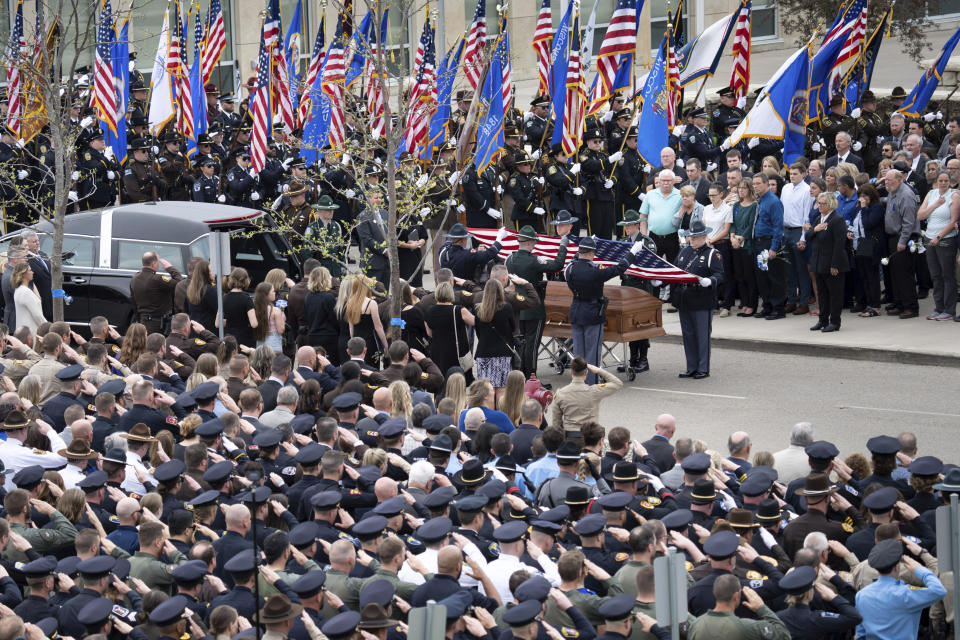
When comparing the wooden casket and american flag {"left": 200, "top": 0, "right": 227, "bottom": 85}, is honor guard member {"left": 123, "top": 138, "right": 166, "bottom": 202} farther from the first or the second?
the wooden casket

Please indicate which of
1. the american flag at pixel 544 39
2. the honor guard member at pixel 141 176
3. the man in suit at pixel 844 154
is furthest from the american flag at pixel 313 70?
the man in suit at pixel 844 154

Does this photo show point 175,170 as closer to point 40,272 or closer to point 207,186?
point 207,186

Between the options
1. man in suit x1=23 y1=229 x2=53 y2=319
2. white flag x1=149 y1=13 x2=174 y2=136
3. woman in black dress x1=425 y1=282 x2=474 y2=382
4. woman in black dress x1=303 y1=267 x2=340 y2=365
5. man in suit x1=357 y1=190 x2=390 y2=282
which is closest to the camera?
woman in black dress x1=425 y1=282 x2=474 y2=382

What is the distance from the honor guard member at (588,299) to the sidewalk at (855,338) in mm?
2950

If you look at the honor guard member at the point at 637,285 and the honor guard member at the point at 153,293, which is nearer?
the honor guard member at the point at 153,293

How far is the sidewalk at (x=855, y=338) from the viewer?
1683cm

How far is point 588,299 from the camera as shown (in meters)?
15.8

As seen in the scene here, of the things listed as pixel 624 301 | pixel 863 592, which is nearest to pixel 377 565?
pixel 863 592

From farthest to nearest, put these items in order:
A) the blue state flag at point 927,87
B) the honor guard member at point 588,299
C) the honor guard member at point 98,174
A: the honor guard member at point 98,174 → the blue state flag at point 927,87 → the honor guard member at point 588,299

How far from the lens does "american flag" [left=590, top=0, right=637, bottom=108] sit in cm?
2034

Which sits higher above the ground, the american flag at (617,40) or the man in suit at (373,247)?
the american flag at (617,40)

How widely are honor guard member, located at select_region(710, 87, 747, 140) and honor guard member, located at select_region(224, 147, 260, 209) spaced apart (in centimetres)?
735

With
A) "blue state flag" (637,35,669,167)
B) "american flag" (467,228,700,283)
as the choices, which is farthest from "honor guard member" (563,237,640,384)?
"blue state flag" (637,35,669,167)

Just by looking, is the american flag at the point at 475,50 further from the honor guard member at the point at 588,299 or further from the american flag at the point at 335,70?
the honor guard member at the point at 588,299
